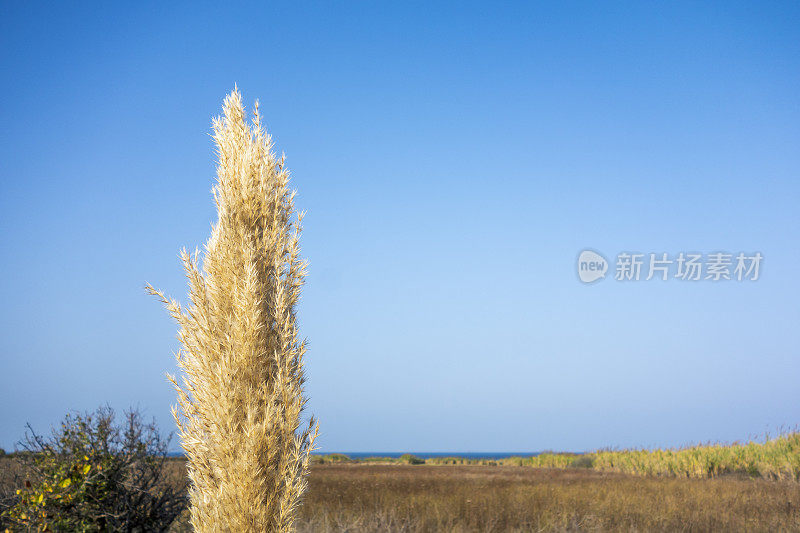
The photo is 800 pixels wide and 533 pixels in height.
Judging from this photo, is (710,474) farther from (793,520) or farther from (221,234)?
(221,234)

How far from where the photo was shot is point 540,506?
32.5 ft

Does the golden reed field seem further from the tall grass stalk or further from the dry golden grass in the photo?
the tall grass stalk

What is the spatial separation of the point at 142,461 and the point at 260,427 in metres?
2.96

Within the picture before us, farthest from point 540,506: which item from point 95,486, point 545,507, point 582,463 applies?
point 582,463

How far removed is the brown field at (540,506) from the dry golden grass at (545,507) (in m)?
0.02

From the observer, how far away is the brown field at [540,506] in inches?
327

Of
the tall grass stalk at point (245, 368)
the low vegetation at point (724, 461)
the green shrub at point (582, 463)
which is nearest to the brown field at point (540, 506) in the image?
the tall grass stalk at point (245, 368)

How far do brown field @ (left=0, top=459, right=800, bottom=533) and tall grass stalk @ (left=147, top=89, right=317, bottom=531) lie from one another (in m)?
3.03

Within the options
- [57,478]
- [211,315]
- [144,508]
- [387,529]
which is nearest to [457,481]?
[387,529]

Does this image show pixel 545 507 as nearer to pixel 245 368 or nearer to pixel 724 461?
pixel 245 368

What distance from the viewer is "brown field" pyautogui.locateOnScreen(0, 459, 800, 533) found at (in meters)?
8.30

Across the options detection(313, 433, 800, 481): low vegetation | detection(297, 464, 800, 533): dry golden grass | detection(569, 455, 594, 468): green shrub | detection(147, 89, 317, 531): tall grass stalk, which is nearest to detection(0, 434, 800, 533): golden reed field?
detection(297, 464, 800, 533): dry golden grass

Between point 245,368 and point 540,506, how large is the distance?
7282 mm

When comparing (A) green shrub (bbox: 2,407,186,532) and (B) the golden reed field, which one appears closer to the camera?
(A) green shrub (bbox: 2,407,186,532)
